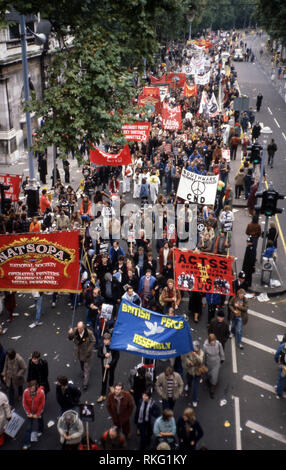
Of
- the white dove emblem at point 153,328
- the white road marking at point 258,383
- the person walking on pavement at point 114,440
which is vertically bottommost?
the white road marking at point 258,383

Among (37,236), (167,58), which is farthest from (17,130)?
(167,58)

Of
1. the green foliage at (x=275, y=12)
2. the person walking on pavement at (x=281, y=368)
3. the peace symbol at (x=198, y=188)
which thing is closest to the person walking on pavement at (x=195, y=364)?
the person walking on pavement at (x=281, y=368)

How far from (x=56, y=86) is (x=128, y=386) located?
10099 mm

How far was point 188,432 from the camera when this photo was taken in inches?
296

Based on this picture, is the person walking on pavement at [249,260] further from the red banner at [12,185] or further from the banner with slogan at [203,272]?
the red banner at [12,185]

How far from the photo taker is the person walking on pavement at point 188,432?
295 inches

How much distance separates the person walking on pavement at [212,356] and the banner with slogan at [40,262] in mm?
3176

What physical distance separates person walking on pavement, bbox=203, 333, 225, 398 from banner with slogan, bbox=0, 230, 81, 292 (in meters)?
3.18

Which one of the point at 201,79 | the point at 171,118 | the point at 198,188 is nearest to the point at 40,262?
the point at 198,188

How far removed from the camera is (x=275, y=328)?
12164 millimetres

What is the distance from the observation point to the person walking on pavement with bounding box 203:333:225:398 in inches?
376

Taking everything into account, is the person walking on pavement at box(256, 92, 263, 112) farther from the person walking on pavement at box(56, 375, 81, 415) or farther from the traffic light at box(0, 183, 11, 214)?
the person walking on pavement at box(56, 375, 81, 415)

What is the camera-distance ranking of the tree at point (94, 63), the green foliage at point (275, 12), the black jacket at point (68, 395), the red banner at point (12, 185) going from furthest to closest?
the green foliage at point (275, 12) < the red banner at point (12, 185) < the tree at point (94, 63) < the black jacket at point (68, 395)

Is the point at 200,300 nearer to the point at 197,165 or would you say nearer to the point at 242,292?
the point at 242,292
